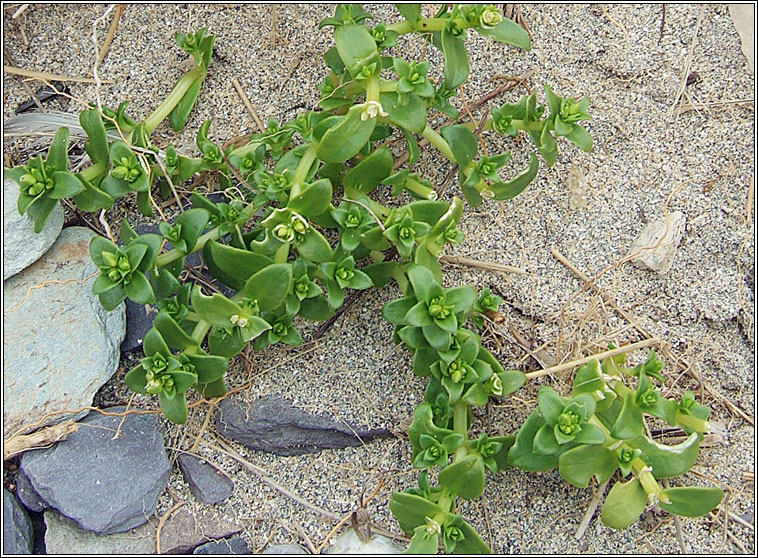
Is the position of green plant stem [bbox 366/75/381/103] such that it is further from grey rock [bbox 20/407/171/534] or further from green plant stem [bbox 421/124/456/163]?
grey rock [bbox 20/407/171/534]

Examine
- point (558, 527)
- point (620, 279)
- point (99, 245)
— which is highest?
point (99, 245)

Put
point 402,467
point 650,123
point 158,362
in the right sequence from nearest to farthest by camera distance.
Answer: point 158,362, point 402,467, point 650,123

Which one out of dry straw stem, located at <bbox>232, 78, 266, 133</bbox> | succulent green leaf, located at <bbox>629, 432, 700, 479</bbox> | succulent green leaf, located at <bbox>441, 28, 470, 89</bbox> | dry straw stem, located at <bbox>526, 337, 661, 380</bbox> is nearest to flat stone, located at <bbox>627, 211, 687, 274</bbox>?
dry straw stem, located at <bbox>526, 337, 661, 380</bbox>

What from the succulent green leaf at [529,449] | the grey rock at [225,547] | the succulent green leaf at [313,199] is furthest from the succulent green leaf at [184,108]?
the succulent green leaf at [529,449]

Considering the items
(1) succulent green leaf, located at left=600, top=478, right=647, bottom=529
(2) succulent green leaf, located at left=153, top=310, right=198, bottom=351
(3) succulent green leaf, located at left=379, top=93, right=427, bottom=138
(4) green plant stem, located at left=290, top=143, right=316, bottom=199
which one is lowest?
(1) succulent green leaf, located at left=600, top=478, right=647, bottom=529

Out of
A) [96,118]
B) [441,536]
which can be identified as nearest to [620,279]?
[441,536]

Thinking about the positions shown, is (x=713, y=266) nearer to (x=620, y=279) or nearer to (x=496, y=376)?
(x=620, y=279)
